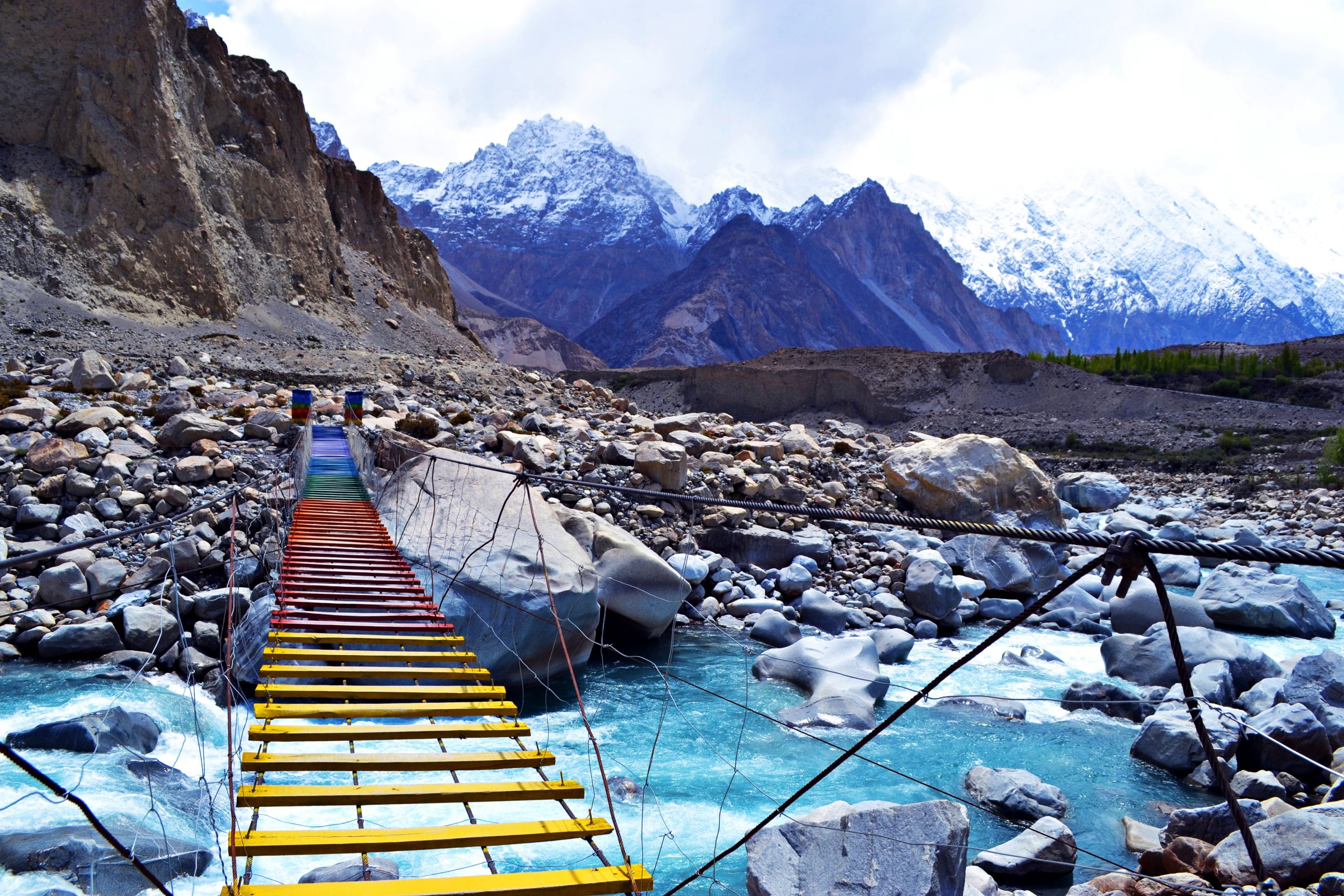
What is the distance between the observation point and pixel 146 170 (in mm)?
30438

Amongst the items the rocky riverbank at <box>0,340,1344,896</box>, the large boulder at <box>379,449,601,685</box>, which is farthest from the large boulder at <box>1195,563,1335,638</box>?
the large boulder at <box>379,449,601,685</box>

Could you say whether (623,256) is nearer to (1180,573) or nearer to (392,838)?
(1180,573)

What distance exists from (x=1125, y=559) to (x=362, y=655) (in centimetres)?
364

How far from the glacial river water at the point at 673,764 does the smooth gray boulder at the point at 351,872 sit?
29 centimetres

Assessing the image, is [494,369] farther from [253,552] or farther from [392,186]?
[392,186]

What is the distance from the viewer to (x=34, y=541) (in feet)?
27.1

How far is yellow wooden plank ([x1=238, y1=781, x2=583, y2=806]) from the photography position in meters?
2.64

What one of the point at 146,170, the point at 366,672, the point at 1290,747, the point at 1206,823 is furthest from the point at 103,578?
the point at 146,170

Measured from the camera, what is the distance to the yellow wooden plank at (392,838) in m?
2.43

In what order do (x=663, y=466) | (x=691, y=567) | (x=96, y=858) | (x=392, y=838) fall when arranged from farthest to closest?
(x=663, y=466), (x=691, y=567), (x=96, y=858), (x=392, y=838)

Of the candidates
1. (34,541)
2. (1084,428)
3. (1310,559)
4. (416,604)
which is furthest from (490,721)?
(1084,428)

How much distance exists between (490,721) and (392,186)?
207296mm

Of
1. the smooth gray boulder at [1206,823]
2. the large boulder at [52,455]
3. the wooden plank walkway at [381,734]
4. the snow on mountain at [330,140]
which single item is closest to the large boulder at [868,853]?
the wooden plank walkway at [381,734]

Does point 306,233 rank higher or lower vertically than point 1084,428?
higher
